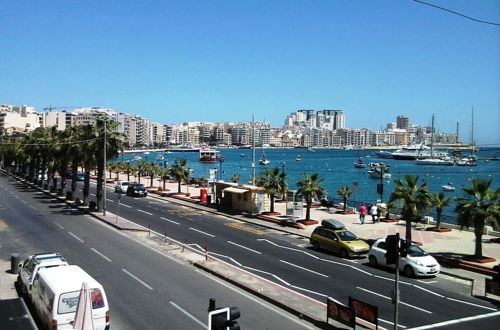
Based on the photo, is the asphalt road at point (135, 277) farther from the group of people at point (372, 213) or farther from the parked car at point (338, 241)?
the group of people at point (372, 213)

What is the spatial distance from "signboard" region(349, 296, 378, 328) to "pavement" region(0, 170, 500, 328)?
41cm

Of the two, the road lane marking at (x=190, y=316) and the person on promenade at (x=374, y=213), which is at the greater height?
the person on promenade at (x=374, y=213)

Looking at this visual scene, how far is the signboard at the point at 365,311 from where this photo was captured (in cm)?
1414

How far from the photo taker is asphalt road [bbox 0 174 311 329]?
15523 mm

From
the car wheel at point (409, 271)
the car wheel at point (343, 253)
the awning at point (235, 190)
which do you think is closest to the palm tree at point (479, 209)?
the car wheel at point (409, 271)

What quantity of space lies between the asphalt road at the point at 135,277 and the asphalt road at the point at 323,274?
2880 mm

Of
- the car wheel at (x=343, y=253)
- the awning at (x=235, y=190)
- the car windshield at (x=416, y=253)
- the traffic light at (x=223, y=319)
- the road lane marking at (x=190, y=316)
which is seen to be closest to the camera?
the traffic light at (x=223, y=319)

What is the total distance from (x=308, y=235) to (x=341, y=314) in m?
17.5

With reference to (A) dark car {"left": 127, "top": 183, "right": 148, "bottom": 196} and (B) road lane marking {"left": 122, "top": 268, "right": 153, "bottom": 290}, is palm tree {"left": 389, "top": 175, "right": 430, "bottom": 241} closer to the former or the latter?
(B) road lane marking {"left": 122, "top": 268, "right": 153, "bottom": 290}

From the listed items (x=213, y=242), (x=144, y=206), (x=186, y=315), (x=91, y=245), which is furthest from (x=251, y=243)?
(x=144, y=206)

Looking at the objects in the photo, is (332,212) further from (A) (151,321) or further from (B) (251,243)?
(A) (151,321)

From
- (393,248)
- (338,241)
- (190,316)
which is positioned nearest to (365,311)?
(393,248)

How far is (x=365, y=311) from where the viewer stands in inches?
572

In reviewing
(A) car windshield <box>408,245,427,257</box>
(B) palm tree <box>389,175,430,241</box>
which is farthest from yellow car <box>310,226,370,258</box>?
(A) car windshield <box>408,245,427,257</box>
